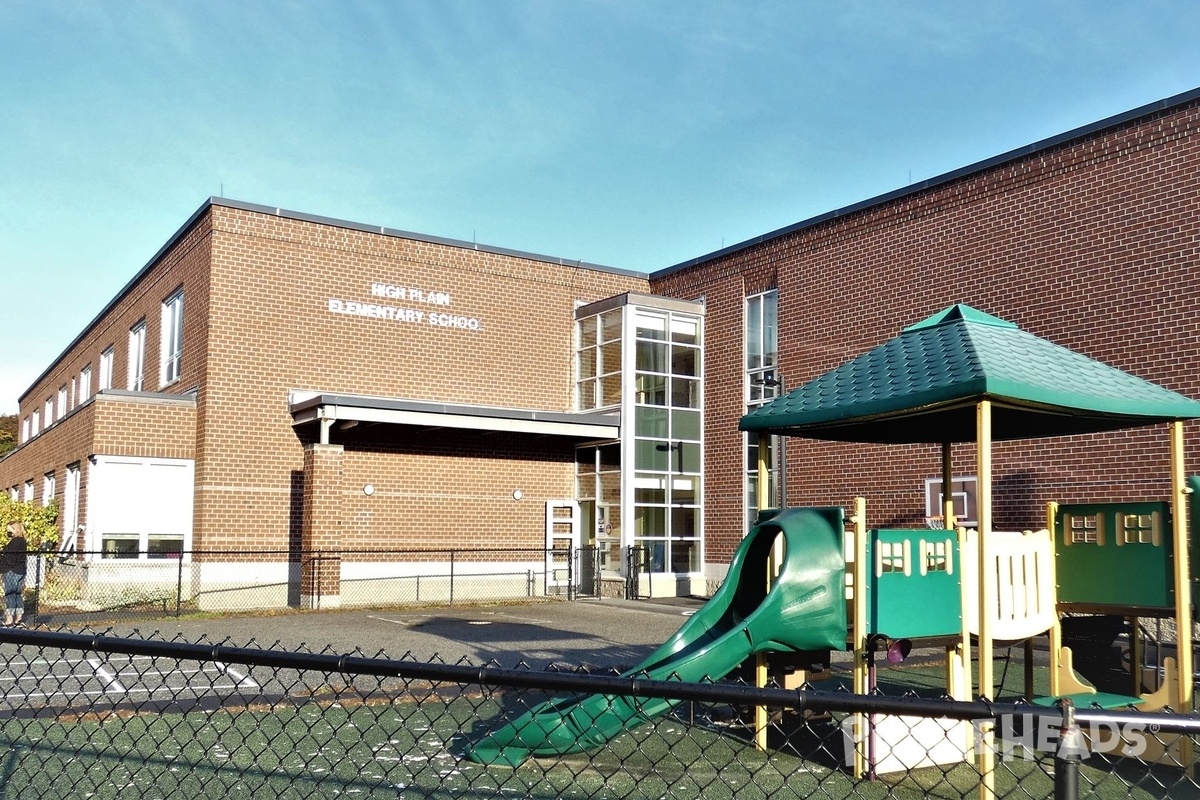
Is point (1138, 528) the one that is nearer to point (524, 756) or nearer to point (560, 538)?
point (524, 756)

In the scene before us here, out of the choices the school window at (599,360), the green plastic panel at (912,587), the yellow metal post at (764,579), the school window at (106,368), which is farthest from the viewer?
the school window at (106,368)

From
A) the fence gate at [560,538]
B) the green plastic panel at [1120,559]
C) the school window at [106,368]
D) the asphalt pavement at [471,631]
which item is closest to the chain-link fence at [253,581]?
the fence gate at [560,538]

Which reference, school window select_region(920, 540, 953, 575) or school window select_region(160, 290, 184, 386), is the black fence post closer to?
school window select_region(920, 540, 953, 575)

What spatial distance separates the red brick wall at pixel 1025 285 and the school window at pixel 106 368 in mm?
18242

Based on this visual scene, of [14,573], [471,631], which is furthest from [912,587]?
[14,573]

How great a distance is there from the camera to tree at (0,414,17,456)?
60.9 metres

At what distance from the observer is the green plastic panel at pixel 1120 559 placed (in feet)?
26.0

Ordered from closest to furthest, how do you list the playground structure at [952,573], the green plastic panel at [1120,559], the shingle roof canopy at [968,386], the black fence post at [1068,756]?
the black fence post at [1068,756], the shingle roof canopy at [968,386], the playground structure at [952,573], the green plastic panel at [1120,559]

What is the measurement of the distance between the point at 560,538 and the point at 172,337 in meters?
9.98

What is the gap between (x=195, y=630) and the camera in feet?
55.0

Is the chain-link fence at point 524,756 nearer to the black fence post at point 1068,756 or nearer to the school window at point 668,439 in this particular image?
the black fence post at point 1068,756

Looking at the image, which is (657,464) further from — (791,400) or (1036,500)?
(791,400)

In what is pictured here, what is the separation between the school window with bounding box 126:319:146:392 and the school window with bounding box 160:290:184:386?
2.33m

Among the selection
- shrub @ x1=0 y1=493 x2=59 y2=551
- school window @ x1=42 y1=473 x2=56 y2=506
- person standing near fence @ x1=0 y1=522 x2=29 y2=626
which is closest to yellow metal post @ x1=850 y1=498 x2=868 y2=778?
person standing near fence @ x1=0 y1=522 x2=29 y2=626
